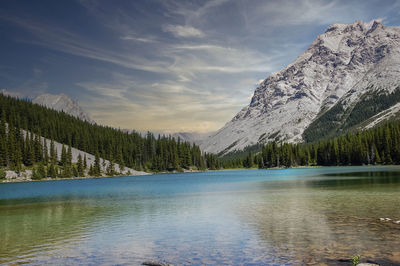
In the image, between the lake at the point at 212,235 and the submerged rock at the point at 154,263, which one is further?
the lake at the point at 212,235

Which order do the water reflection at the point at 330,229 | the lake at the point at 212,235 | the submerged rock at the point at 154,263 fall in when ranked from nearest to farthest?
the submerged rock at the point at 154,263, the water reflection at the point at 330,229, the lake at the point at 212,235

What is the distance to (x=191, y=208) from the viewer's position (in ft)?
131

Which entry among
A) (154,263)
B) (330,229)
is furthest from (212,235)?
(330,229)

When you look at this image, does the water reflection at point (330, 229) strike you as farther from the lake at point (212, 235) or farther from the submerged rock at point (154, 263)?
the submerged rock at point (154, 263)

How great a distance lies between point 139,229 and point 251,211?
43.7 feet

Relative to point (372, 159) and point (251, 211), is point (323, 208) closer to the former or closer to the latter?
point (251, 211)

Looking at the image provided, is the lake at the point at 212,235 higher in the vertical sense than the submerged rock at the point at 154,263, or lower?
lower

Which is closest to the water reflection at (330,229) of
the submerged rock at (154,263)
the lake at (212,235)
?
the lake at (212,235)

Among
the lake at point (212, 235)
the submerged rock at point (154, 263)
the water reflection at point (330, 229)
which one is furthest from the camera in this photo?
the lake at point (212, 235)

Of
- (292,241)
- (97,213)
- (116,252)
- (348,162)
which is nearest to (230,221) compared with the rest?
(292,241)

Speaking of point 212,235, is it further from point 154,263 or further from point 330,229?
point 330,229

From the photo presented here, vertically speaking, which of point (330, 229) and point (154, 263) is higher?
point (154, 263)

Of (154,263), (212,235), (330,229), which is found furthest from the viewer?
(212,235)

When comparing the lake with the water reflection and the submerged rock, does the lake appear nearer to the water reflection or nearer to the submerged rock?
the water reflection
